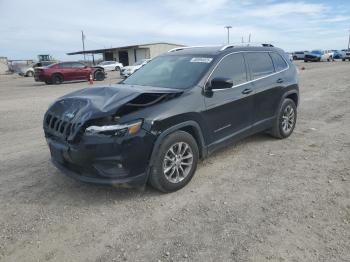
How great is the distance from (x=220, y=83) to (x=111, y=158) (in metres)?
1.77

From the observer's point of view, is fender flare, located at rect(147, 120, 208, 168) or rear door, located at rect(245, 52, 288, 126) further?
rear door, located at rect(245, 52, 288, 126)

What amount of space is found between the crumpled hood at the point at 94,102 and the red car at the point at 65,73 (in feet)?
61.7

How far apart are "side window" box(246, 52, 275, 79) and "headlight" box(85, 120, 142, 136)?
257 centimetres

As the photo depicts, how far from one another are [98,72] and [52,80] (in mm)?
3363

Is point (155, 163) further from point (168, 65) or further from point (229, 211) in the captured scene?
point (168, 65)

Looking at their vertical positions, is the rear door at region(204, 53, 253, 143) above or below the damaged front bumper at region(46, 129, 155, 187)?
above

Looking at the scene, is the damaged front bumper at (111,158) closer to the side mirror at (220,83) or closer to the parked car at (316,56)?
the side mirror at (220,83)

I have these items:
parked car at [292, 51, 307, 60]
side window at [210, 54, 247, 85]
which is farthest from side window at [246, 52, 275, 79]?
parked car at [292, 51, 307, 60]

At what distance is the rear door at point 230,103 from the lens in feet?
15.1

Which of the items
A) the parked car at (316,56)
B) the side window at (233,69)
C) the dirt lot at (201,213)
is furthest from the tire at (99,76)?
the parked car at (316,56)

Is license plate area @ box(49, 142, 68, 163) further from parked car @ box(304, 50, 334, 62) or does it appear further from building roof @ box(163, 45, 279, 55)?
parked car @ box(304, 50, 334, 62)

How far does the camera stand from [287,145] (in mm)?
5992

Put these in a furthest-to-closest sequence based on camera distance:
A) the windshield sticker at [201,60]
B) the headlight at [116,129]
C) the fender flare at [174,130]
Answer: the windshield sticker at [201,60]
the fender flare at [174,130]
the headlight at [116,129]

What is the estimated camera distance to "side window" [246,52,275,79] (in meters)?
5.46
